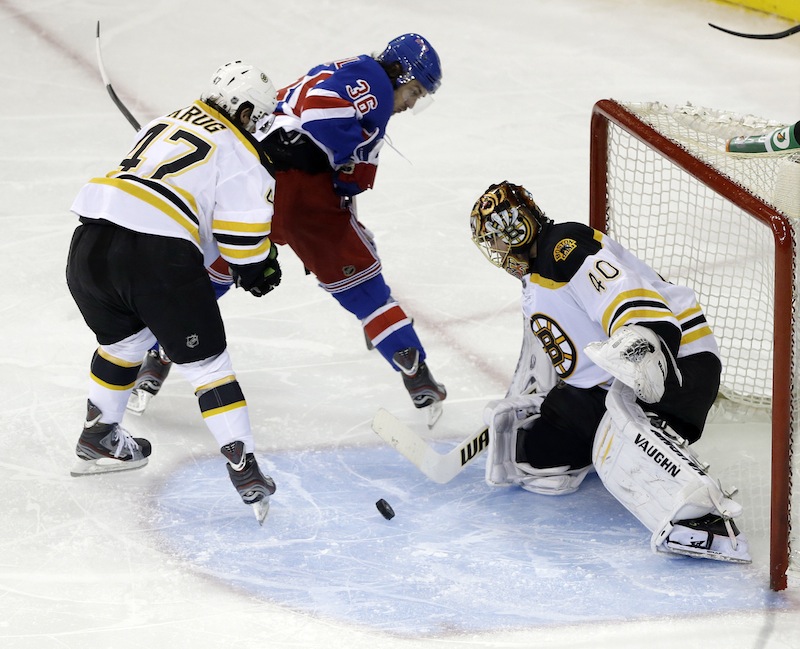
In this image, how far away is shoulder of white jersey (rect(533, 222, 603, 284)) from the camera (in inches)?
105

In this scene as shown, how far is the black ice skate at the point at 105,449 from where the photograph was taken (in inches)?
114

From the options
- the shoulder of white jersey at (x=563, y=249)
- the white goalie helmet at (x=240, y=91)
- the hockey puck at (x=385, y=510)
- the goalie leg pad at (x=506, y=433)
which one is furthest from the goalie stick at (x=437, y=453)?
the white goalie helmet at (x=240, y=91)

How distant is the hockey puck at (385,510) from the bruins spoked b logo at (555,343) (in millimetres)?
506

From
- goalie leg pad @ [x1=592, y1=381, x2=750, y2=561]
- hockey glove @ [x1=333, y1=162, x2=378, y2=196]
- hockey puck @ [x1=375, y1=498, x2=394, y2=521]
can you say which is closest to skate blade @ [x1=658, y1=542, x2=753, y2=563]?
goalie leg pad @ [x1=592, y1=381, x2=750, y2=561]

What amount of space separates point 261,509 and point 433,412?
688 mm

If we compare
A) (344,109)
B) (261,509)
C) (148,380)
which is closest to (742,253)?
(344,109)

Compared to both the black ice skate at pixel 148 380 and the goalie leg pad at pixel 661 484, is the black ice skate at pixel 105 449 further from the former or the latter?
the goalie leg pad at pixel 661 484

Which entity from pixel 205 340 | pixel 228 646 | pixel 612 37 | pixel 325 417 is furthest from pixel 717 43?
pixel 228 646

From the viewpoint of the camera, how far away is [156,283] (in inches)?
101

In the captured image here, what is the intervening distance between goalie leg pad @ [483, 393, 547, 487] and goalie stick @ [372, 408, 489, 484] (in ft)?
0.11

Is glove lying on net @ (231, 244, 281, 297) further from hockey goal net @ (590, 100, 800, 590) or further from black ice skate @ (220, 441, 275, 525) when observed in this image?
hockey goal net @ (590, 100, 800, 590)

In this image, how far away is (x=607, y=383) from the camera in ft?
9.18

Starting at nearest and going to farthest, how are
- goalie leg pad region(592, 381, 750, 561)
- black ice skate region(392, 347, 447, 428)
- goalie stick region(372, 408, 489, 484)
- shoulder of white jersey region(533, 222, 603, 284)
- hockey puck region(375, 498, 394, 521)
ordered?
goalie leg pad region(592, 381, 750, 561) → shoulder of white jersey region(533, 222, 603, 284) → hockey puck region(375, 498, 394, 521) → goalie stick region(372, 408, 489, 484) → black ice skate region(392, 347, 447, 428)

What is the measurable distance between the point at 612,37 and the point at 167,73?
234cm
